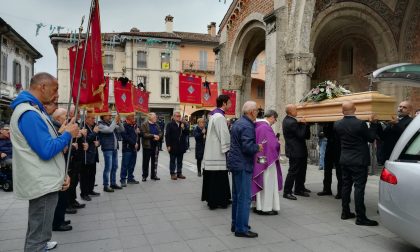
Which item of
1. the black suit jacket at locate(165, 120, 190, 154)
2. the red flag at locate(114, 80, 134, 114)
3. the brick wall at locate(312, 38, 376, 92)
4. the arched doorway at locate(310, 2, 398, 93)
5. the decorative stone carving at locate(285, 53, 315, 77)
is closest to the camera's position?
the black suit jacket at locate(165, 120, 190, 154)

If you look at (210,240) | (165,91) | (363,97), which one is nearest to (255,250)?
(210,240)

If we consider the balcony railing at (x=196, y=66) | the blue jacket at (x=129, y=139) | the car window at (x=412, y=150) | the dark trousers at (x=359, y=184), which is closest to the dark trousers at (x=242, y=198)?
the dark trousers at (x=359, y=184)

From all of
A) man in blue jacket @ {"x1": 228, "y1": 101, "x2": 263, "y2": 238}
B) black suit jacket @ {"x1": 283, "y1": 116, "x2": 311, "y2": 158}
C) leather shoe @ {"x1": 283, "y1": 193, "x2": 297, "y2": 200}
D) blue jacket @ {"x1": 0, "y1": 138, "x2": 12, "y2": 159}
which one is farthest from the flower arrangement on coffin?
blue jacket @ {"x1": 0, "y1": 138, "x2": 12, "y2": 159}

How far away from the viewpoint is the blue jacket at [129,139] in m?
8.77

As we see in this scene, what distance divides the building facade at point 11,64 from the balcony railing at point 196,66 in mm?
15962

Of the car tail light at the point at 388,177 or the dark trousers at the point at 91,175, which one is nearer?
the car tail light at the point at 388,177

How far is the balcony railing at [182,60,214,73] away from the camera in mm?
41084

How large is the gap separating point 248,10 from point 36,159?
1462cm

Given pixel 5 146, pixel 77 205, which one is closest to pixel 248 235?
pixel 77 205

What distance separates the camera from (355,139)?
5398 millimetres

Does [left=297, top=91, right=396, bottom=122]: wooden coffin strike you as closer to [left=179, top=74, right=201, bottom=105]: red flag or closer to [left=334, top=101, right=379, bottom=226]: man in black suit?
[left=334, top=101, right=379, bottom=226]: man in black suit

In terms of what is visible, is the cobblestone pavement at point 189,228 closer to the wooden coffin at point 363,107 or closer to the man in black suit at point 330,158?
the man in black suit at point 330,158

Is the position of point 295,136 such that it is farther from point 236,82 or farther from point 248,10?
point 236,82

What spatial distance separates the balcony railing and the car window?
37.3m
